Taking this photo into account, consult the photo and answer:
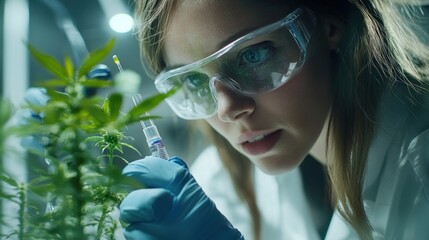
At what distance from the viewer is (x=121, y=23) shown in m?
1.60

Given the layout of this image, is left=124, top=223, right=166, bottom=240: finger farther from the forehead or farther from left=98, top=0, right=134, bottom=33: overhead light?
left=98, top=0, right=134, bottom=33: overhead light

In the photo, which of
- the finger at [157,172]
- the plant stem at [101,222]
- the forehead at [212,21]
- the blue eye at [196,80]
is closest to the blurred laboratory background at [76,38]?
the blue eye at [196,80]

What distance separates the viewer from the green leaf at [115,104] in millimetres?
469

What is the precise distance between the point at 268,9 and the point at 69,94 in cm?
60

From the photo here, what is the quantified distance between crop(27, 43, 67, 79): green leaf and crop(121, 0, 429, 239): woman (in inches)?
17.8

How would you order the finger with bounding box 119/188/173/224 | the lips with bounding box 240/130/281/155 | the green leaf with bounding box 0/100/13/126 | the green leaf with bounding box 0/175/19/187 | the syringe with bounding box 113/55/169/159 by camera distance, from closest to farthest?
the green leaf with bounding box 0/100/13/126 → the green leaf with bounding box 0/175/19/187 → the finger with bounding box 119/188/173/224 → the syringe with bounding box 113/55/169/159 → the lips with bounding box 240/130/281/155

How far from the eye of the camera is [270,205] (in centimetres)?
151

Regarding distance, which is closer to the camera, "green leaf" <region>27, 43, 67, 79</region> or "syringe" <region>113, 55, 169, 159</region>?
"green leaf" <region>27, 43, 67, 79</region>

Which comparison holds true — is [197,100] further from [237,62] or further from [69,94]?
[69,94]

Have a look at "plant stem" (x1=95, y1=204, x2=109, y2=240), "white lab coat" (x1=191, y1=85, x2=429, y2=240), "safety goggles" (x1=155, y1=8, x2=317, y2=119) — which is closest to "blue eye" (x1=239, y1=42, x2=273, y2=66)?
"safety goggles" (x1=155, y1=8, x2=317, y2=119)

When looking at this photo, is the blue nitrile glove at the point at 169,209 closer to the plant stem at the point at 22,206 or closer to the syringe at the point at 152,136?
the syringe at the point at 152,136

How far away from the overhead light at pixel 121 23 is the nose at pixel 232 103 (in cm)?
63

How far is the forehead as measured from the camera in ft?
3.16

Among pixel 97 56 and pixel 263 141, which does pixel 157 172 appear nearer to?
pixel 263 141
